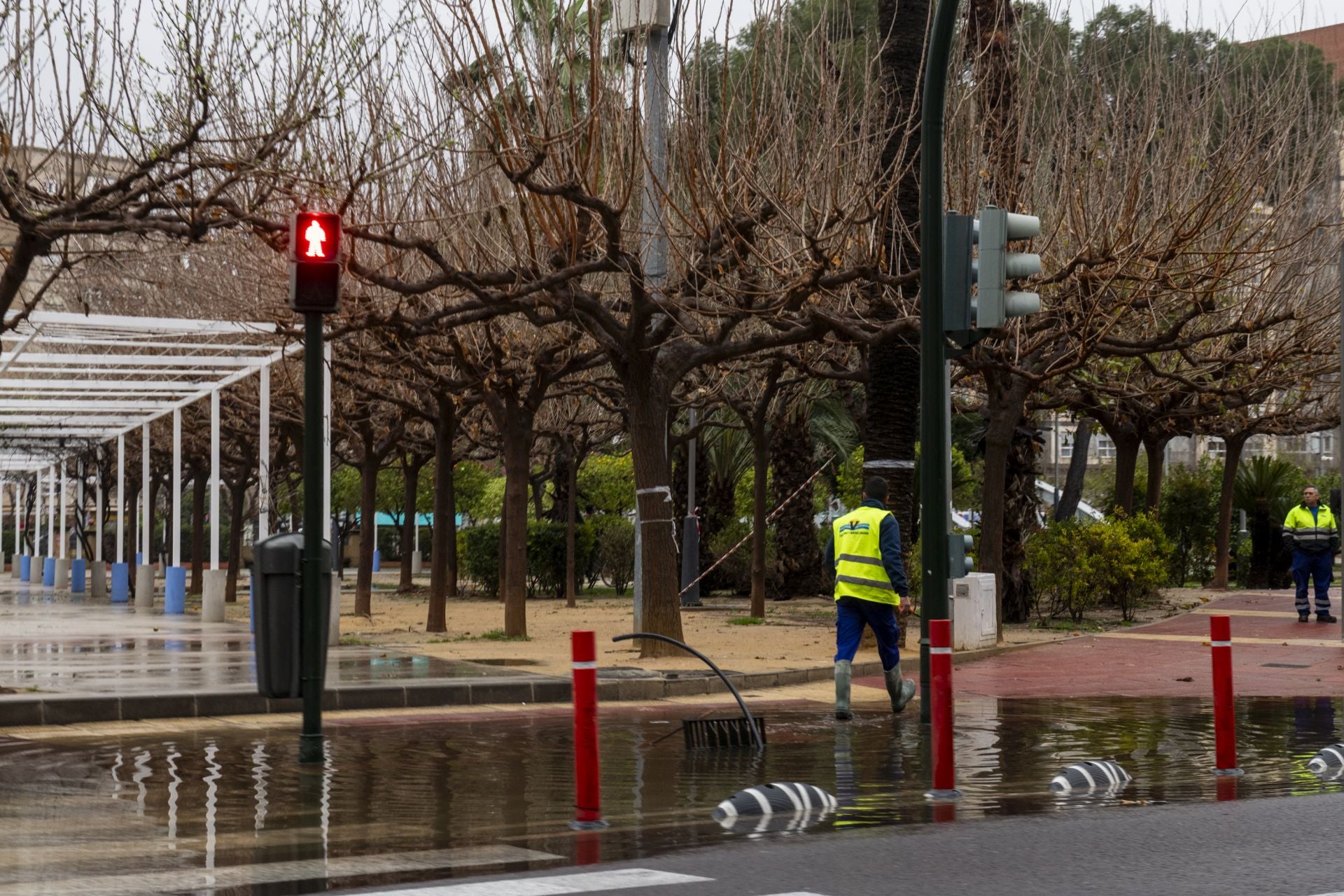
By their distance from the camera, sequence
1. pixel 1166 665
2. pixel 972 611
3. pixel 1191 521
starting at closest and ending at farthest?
pixel 1166 665, pixel 972 611, pixel 1191 521

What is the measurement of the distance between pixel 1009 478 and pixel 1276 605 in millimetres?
6365

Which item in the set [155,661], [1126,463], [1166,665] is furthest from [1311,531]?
[155,661]

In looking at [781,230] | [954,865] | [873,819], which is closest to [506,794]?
[873,819]

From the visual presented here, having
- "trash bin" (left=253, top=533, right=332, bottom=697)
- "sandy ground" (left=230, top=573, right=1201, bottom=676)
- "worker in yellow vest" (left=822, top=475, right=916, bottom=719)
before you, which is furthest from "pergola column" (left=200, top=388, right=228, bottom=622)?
"trash bin" (left=253, top=533, right=332, bottom=697)

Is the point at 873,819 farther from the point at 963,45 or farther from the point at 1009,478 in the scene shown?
the point at 1009,478

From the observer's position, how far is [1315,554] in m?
24.2

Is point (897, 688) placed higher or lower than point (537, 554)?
lower

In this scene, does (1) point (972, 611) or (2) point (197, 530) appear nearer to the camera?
(1) point (972, 611)

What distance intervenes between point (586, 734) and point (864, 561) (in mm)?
5562

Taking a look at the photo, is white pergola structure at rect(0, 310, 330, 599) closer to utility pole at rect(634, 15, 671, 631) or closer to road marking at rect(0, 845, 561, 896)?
utility pole at rect(634, 15, 671, 631)

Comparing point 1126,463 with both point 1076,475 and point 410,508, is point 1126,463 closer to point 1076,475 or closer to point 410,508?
point 1076,475

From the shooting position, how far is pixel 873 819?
817 centimetres

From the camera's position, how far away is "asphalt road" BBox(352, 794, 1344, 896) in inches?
248

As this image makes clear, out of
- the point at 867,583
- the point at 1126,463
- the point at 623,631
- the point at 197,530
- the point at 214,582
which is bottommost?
the point at 623,631
